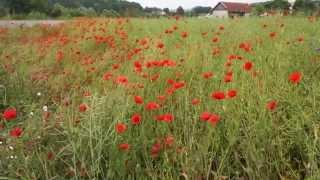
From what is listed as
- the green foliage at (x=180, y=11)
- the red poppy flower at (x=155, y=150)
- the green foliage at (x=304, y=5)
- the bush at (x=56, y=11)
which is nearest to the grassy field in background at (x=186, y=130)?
the red poppy flower at (x=155, y=150)

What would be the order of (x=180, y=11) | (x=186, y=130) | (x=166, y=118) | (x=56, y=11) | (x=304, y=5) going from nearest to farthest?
(x=166, y=118), (x=186, y=130), (x=304, y=5), (x=180, y=11), (x=56, y=11)

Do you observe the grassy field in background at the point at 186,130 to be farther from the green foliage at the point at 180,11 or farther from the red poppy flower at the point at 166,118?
the green foliage at the point at 180,11

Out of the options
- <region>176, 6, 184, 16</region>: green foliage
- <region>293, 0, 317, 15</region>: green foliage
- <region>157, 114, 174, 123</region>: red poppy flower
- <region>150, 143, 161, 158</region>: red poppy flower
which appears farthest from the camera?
<region>176, 6, 184, 16</region>: green foliage

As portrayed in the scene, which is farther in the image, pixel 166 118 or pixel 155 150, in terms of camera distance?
pixel 155 150

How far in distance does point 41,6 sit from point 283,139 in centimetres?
3840

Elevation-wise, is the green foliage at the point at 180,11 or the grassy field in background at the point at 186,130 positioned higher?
the green foliage at the point at 180,11

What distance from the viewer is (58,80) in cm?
429

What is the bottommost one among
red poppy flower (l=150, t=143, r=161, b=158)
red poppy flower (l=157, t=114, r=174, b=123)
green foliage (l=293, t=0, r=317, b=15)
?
red poppy flower (l=150, t=143, r=161, b=158)

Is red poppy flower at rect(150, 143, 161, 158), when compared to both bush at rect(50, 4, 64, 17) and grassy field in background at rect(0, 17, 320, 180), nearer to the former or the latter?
grassy field in background at rect(0, 17, 320, 180)

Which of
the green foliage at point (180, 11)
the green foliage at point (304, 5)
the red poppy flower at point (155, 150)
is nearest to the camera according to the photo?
the red poppy flower at point (155, 150)

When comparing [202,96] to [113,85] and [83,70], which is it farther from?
[83,70]

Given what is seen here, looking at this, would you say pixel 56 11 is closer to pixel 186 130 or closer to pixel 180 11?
pixel 180 11

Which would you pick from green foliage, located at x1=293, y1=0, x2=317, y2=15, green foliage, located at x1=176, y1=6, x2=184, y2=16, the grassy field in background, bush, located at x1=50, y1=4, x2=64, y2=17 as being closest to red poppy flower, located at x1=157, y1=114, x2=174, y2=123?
the grassy field in background

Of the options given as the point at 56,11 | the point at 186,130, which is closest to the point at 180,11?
the point at 186,130
